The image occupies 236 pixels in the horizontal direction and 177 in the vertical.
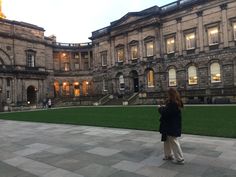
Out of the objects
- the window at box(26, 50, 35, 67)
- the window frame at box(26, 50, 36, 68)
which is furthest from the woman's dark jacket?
the window at box(26, 50, 35, 67)

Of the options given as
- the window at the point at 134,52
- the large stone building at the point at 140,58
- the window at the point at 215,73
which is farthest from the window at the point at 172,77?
the window at the point at 134,52

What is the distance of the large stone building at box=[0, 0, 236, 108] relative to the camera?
32.3 metres

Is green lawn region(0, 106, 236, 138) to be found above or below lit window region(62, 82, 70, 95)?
below

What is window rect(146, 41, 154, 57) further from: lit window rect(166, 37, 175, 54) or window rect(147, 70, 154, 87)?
window rect(147, 70, 154, 87)

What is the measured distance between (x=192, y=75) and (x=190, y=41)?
205 inches

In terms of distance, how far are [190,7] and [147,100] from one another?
15.3 metres

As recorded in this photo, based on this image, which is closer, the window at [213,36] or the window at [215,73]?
the window at [215,73]

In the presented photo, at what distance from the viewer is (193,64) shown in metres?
35.2

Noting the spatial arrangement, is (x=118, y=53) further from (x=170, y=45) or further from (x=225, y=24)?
(x=225, y=24)

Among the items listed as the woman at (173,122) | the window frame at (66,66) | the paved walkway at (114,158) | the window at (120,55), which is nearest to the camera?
the paved walkway at (114,158)

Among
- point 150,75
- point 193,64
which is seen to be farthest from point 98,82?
point 193,64

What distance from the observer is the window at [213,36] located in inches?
1299

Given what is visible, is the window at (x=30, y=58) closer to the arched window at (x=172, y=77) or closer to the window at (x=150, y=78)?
the window at (x=150, y=78)

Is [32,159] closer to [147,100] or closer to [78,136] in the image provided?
[78,136]
